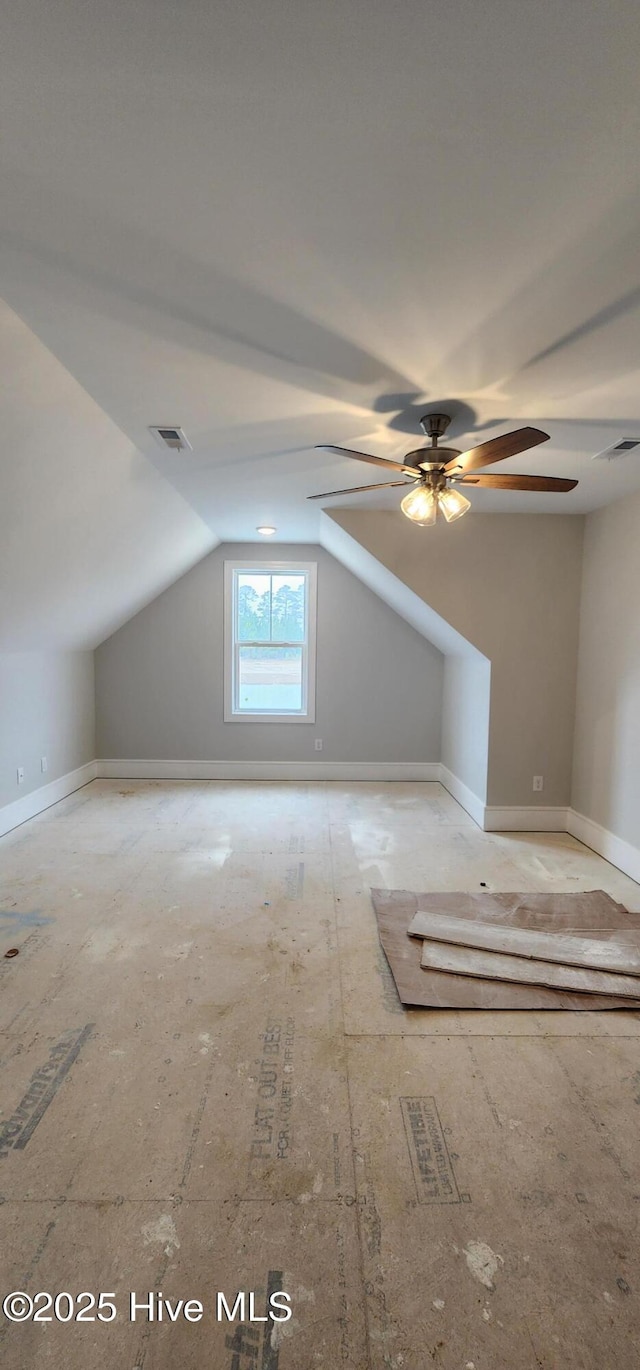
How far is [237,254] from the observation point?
1414mm

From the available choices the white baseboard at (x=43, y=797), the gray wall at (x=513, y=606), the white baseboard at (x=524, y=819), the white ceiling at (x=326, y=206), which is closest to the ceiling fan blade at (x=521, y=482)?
the white ceiling at (x=326, y=206)

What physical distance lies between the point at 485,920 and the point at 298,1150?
1473mm

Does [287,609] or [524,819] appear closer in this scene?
[524,819]

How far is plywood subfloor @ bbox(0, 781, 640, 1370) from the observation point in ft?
3.75

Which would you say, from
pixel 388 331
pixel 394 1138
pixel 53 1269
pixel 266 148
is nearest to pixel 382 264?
pixel 388 331

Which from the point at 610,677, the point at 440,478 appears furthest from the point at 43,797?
the point at 610,677

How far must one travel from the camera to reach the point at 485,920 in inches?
107

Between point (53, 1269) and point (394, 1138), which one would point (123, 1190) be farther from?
point (394, 1138)

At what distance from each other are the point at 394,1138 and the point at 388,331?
7.81ft

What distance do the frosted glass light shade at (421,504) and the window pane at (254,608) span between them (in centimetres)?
304

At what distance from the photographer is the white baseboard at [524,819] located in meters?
4.09

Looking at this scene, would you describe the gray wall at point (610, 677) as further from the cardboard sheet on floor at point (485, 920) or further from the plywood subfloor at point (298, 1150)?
the plywood subfloor at point (298, 1150)

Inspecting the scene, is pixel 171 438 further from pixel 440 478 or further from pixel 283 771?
pixel 283 771

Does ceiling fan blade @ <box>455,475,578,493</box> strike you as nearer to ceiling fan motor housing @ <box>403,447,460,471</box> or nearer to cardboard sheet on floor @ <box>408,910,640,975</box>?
ceiling fan motor housing @ <box>403,447,460,471</box>
